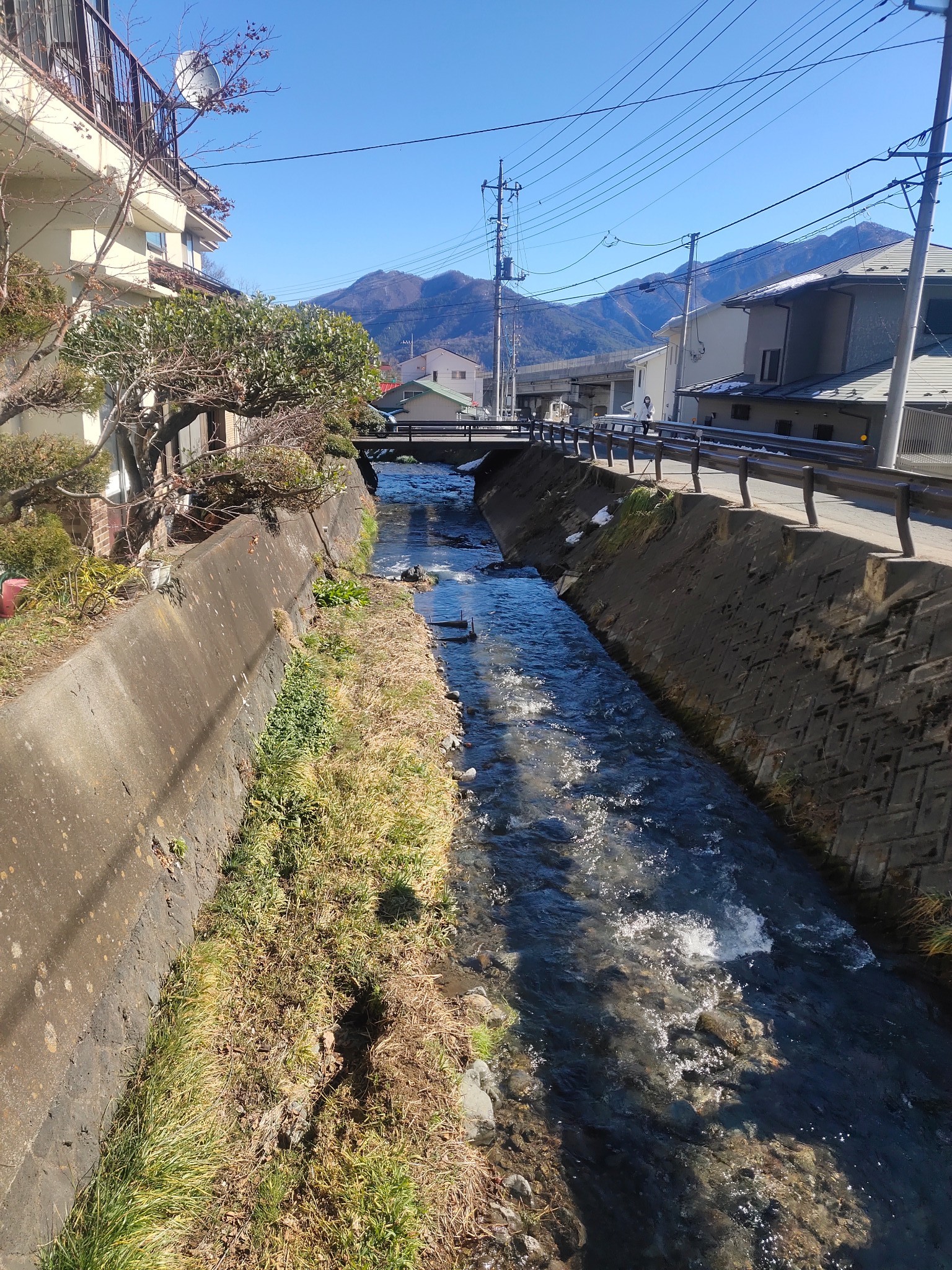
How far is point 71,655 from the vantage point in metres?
5.43

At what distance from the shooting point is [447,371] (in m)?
103

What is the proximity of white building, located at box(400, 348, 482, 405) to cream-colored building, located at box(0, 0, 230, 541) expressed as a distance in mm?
92840

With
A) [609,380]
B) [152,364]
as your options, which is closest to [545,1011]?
[152,364]

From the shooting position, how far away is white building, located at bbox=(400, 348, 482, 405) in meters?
A: 102

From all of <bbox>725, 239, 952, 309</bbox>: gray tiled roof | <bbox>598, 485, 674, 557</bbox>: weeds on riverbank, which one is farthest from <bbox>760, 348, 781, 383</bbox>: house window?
<bbox>598, 485, 674, 557</bbox>: weeds on riverbank

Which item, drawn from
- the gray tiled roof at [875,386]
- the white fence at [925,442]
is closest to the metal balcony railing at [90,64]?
the white fence at [925,442]

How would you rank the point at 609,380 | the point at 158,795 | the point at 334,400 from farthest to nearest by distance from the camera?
the point at 609,380 → the point at 334,400 → the point at 158,795

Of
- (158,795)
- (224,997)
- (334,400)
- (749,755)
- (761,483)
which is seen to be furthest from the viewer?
Answer: (761,483)

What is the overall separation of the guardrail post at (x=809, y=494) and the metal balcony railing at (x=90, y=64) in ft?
27.6

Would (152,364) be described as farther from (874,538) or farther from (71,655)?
(874,538)

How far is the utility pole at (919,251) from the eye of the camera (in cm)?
1531

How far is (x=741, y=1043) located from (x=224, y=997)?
3.83m

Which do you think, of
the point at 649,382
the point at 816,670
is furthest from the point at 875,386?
the point at 649,382

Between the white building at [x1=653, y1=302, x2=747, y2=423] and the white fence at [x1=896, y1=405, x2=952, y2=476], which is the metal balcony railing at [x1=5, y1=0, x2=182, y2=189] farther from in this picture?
the white building at [x1=653, y1=302, x2=747, y2=423]
